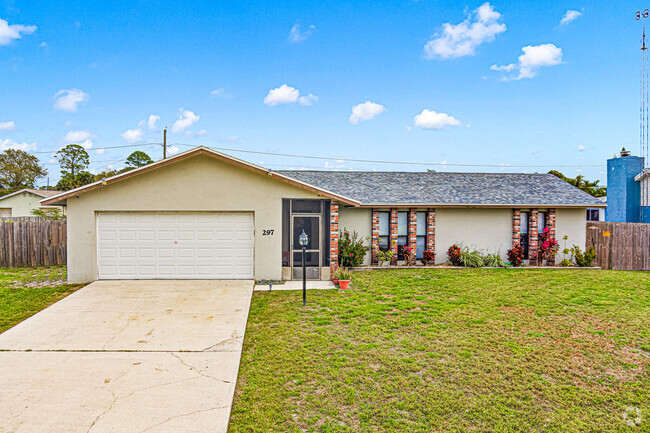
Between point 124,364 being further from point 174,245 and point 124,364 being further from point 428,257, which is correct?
point 428,257

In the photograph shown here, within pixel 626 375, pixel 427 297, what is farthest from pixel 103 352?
pixel 626 375

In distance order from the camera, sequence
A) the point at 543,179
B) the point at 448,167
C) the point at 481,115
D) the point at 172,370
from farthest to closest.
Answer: the point at 448,167
the point at 481,115
the point at 543,179
the point at 172,370

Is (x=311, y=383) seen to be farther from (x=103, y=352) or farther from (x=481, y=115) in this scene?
(x=481, y=115)

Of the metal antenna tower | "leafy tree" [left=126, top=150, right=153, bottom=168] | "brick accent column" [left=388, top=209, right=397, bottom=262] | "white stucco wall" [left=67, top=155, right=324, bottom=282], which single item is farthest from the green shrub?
"leafy tree" [left=126, top=150, right=153, bottom=168]

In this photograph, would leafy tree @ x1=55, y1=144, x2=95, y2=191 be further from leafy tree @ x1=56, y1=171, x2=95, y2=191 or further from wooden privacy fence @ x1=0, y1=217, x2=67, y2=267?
wooden privacy fence @ x1=0, y1=217, x2=67, y2=267

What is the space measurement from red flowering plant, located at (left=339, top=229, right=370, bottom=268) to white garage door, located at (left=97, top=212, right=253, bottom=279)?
3.83m

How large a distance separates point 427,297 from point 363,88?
13841 mm

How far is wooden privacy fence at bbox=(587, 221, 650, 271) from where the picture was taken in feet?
50.1

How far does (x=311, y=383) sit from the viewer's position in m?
5.23

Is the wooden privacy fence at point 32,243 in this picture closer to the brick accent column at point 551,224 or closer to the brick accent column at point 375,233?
the brick accent column at point 375,233

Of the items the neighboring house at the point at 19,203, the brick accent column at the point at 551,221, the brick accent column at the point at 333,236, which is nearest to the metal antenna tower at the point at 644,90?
the brick accent column at the point at 551,221

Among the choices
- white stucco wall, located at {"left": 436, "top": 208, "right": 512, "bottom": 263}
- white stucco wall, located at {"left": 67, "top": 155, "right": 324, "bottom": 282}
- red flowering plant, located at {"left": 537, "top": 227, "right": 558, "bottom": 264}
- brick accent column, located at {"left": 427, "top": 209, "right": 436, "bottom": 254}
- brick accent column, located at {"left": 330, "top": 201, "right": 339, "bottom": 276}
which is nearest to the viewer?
white stucco wall, located at {"left": 67, "top": 155, "right": 324, "bottom": 282}

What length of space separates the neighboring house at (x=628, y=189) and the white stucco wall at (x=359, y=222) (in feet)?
54.6

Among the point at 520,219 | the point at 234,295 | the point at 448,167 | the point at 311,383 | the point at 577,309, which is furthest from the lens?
the point at 448,167
